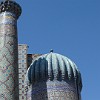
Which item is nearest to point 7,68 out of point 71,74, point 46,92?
point 46,92

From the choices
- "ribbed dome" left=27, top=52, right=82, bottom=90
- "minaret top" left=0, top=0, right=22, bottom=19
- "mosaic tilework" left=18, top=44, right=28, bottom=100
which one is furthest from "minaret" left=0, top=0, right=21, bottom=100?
"mosaic tilework" left=18, top=44, right=28, bottom=100

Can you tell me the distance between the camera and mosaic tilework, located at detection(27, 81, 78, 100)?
11.4 m

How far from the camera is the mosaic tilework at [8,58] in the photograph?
368 inches

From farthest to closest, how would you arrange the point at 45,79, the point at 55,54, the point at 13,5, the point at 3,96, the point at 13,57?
A: the point at 55,54, the point at 45,79, the point at 13,5, the point at 13,57, the point at 3,96

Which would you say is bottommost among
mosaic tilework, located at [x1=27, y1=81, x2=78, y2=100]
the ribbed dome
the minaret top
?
mosaic tilework, located at [x1=27, y1=81, x2=78, y2=100]

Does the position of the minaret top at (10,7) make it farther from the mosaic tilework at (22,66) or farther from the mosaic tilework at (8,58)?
the mosaic tilework at (22,66)

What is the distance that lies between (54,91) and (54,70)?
0.84 meters

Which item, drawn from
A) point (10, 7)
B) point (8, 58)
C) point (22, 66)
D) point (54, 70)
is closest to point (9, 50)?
point (8, 58)

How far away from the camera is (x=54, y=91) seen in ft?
37.7

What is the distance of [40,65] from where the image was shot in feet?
39.8

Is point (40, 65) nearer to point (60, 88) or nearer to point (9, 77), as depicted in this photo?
point (60, 88)

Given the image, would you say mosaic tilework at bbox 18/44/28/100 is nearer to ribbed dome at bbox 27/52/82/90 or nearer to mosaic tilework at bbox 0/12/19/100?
ribbed dome at bbox 27/52/82/90

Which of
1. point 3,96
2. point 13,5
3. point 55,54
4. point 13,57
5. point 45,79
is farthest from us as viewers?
point 55,54

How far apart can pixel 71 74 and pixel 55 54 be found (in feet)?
3.81
